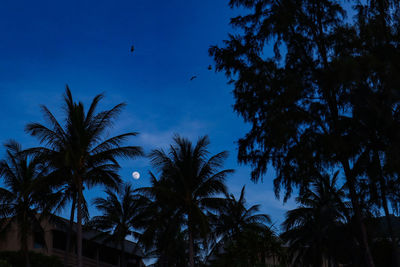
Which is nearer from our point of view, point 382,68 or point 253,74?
point 382,68

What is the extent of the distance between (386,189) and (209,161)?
1015cm

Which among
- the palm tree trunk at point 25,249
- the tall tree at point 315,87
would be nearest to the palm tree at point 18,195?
the palm tree trunk at point 25,249

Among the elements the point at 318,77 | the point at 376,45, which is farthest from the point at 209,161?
the point at 376,45

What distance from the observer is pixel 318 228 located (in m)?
32.5

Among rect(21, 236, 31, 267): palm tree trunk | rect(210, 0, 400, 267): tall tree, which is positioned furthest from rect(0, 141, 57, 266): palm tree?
rect(210, 0, 400, 267): tall tree

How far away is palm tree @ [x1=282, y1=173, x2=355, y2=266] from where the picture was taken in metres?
31.4

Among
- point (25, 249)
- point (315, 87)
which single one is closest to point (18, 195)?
point (25, 249)

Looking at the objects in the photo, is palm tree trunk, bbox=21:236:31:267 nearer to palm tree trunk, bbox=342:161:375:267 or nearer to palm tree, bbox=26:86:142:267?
palm tree, bbox=26:86:142:267

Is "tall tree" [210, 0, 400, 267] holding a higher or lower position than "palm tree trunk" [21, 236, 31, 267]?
higher

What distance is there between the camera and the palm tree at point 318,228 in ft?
103

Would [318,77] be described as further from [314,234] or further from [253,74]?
[314,234]

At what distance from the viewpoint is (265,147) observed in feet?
59.1

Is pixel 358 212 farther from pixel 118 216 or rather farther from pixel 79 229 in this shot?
pixel 118 216

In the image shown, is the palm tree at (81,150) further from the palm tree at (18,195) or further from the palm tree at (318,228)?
the palm tree at (318,228)
